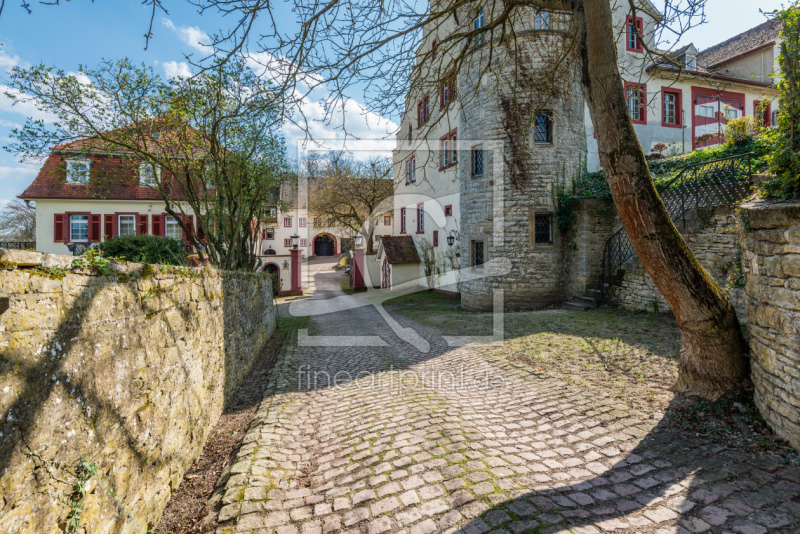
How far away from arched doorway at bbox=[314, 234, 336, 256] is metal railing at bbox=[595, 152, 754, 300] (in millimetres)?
43419

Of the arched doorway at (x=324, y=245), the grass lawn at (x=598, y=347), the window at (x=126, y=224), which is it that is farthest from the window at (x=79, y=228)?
the arched doorway at (x=324, y=245)

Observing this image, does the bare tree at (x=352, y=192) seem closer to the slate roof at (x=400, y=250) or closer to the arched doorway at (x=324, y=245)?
the slate roof at (x=400, y=250)

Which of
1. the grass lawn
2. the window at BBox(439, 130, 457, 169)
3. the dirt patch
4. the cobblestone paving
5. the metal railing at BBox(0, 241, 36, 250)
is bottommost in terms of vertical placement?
the dirt patch

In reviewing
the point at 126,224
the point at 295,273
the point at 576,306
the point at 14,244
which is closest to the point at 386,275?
the point at 295,273

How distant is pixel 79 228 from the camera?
22.3m

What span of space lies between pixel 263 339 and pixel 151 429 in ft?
24.0

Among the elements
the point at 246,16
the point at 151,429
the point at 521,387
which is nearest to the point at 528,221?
the point at 521,387

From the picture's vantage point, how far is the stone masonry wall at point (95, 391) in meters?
1.68

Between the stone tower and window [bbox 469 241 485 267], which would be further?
window [bbox 469 241 485 267]

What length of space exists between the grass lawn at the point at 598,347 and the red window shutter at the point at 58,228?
854 inches

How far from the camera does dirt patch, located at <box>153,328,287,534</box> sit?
2949mm

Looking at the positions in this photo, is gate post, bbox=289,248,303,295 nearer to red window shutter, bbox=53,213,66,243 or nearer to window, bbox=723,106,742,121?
red window shutter, bbox=53,213,66,243

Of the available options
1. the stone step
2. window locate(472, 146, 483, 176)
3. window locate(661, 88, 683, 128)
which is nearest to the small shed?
window locate(472, 146, 483, 176)

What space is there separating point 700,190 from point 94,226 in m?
27.4
